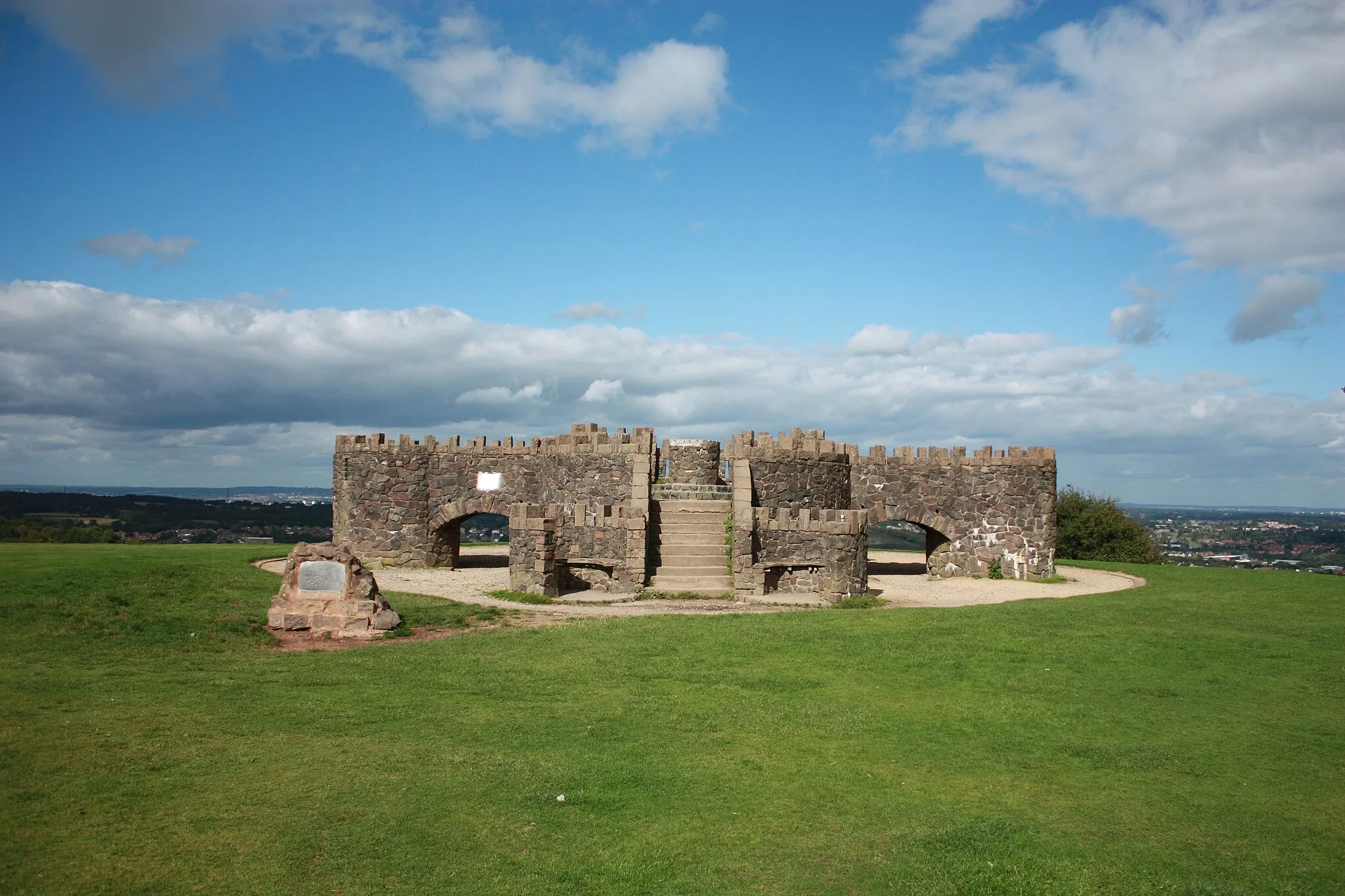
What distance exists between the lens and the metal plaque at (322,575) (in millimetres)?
15281

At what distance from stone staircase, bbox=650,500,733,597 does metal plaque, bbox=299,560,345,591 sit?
332 inches

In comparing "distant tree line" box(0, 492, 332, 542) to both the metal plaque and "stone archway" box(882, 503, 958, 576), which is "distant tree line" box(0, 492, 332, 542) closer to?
"stone archway" box(882, 503, 958, 576)

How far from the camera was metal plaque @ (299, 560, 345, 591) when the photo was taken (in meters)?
15.3

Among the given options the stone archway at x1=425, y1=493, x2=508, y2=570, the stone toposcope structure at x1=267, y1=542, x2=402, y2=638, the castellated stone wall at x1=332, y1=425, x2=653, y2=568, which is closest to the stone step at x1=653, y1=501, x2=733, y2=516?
the castellated stone wall at x1=332, y1=425, x2=653, y2=568

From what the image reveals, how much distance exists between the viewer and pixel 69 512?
193 feet

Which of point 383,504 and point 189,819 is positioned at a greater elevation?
point 383,504

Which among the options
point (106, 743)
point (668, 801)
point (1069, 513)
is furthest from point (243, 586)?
point (1069, 513)

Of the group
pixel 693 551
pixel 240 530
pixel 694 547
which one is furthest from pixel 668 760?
pixel 240 530

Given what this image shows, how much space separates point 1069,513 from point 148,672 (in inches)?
1593

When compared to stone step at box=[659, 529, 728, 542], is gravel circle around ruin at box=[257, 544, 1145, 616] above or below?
below

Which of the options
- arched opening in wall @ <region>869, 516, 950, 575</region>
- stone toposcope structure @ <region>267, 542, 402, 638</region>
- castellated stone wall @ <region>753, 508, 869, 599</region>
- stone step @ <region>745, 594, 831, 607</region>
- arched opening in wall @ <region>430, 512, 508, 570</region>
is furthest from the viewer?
arched opening in wall @ <region>430, 512, 508, 570</region>

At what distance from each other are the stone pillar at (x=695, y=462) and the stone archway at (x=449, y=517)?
5.55m

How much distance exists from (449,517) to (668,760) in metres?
21.4

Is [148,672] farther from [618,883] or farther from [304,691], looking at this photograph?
[618,883]
